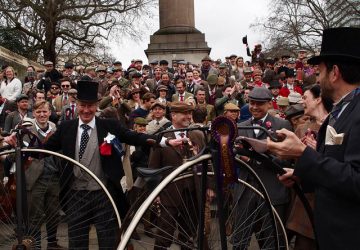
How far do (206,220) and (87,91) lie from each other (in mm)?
1897

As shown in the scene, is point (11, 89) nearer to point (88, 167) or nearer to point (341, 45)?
point (88, 167)

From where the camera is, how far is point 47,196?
537 cm

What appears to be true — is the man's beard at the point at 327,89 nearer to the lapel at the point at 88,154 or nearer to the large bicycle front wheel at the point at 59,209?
the large bicycle front wheel at the point at 59,209

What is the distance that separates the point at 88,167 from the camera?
5.07 m

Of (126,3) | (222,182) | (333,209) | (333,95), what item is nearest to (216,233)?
(222,182)

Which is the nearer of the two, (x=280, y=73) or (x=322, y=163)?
(x=322, y=163)

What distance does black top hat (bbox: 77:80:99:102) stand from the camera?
500 cm

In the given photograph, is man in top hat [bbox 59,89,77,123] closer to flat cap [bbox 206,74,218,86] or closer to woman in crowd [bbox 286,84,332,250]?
flat cap [bbox 206,74,218,86]

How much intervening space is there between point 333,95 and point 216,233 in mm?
1518

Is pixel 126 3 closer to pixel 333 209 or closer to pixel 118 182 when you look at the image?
pixel 118 182

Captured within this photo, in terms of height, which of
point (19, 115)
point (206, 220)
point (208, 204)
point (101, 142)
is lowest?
point (206, 220)


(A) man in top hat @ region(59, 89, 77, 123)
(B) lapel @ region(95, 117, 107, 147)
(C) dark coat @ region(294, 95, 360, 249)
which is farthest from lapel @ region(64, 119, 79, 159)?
(A) man in top hat @ region(59, 89, 77, 123)

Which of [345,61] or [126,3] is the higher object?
[126,3]

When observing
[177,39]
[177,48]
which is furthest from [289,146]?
[177,39]
